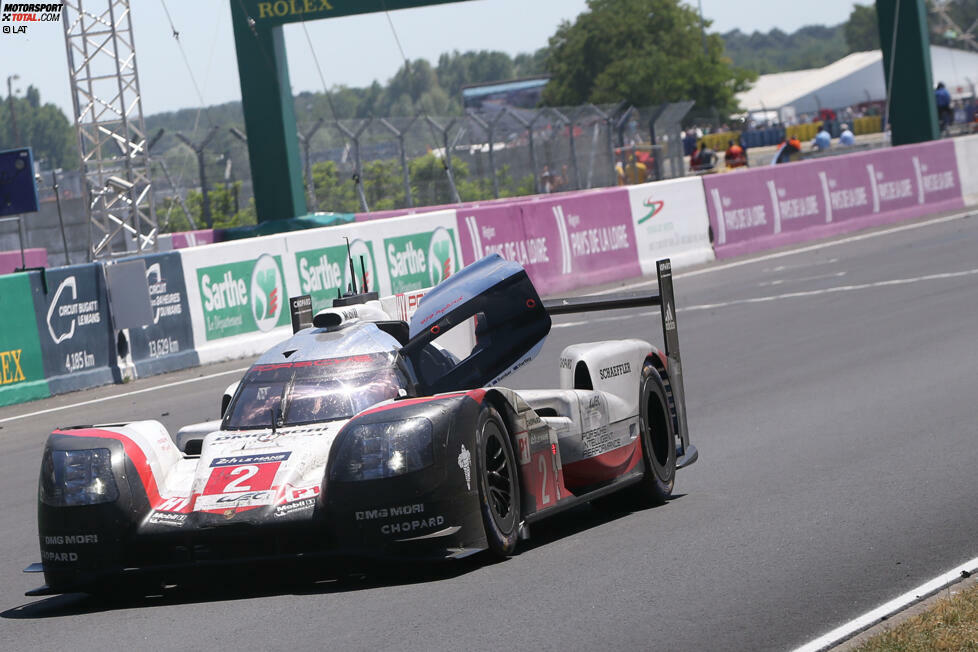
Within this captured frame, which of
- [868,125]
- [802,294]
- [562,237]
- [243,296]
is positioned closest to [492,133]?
[562,237]

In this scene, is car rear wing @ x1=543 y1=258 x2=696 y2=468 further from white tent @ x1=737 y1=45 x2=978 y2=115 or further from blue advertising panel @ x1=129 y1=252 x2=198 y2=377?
white tent @ x1=737 y1=45 x2=978 y2=115

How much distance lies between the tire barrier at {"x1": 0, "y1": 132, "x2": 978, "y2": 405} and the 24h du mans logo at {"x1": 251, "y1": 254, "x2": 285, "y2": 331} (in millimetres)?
19

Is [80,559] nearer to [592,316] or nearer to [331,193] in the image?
[592,316]

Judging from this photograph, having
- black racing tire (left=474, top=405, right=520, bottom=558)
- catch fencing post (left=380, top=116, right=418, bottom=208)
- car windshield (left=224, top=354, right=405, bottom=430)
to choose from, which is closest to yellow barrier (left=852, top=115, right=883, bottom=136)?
catch fencing post (left=380, top=116, right=418, bottom=208)

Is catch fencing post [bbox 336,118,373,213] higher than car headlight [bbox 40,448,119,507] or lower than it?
higher

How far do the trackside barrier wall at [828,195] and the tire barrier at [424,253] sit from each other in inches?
1.4

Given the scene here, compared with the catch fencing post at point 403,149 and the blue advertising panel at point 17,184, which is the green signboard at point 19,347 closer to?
the blue advertising panel at point 17,184

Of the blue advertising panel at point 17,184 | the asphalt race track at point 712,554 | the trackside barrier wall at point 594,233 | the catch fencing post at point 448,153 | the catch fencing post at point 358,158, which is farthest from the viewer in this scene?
the catch fencing post at point 448,153

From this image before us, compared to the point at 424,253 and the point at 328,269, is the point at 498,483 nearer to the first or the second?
the point at 328,269

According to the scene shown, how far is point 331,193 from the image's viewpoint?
3709cm

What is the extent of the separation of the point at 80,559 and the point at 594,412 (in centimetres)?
280

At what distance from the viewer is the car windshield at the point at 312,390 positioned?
23.6 feet

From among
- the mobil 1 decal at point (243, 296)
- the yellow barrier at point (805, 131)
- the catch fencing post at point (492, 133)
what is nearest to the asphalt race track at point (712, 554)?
the mobil 1 decal at point (243, 296)

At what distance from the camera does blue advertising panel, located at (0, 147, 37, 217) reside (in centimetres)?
2731
